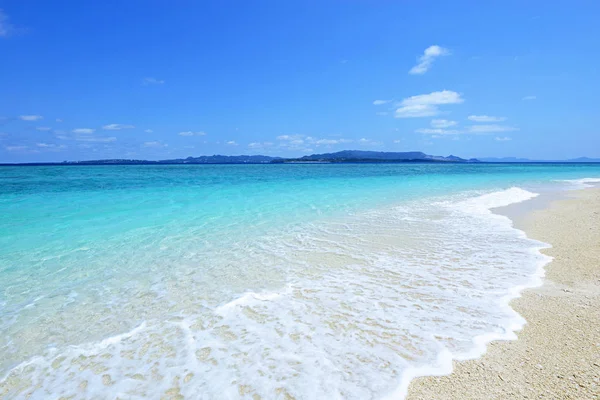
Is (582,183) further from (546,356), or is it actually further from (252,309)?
(252,309)

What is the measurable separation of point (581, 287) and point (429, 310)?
98.9 inches

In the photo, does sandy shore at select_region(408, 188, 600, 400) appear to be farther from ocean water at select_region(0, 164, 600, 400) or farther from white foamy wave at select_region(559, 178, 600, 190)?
white foamy wave at select_region(559, 178, 600, 190)

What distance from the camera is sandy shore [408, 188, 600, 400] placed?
2.76 m

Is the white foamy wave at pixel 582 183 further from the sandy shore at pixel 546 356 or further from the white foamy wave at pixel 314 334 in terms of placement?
the white foamy wave at pixel 314 334

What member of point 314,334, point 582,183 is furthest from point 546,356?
point 582,183

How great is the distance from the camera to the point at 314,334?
3.84 m

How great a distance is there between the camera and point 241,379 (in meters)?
3.11

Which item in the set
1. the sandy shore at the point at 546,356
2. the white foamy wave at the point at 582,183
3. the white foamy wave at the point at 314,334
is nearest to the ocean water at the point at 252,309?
the white foamy wave at the point at 314,334

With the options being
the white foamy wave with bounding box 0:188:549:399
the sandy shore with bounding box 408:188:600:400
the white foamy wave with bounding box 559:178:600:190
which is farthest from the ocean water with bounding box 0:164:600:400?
the white foamy wave with bounding box 559:178:600:190

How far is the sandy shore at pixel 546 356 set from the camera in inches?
109

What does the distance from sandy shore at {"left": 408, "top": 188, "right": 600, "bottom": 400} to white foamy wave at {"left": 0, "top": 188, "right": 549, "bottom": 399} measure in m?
0.17

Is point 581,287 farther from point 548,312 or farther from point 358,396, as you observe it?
point 358,396

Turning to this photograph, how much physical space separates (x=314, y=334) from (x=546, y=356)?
2.30m

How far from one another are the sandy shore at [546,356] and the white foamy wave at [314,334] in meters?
0.17
